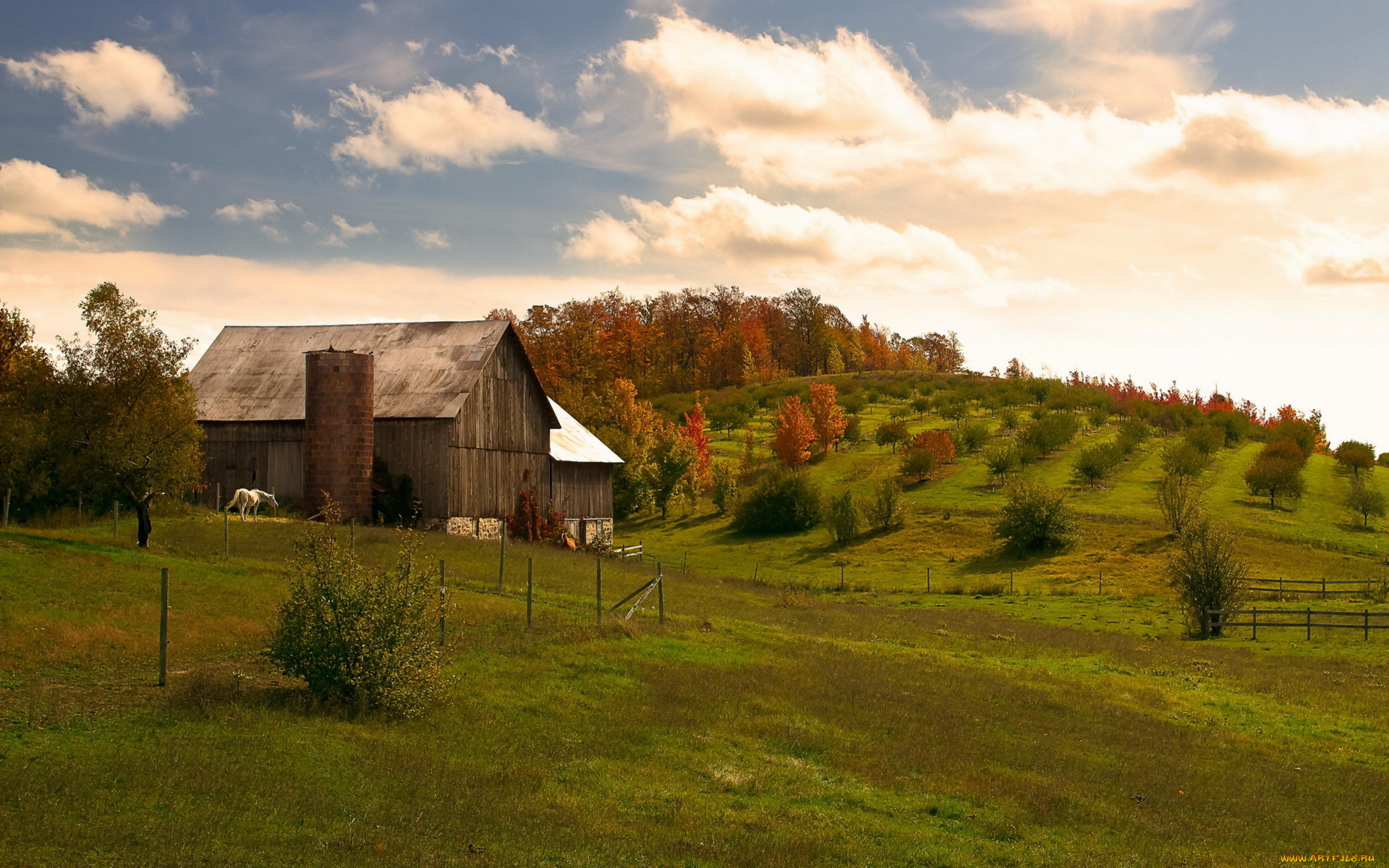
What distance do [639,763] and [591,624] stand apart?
7.85 m

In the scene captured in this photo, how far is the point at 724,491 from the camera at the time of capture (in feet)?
250

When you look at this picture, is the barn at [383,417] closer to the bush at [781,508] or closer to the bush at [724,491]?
the bush at [781,508]

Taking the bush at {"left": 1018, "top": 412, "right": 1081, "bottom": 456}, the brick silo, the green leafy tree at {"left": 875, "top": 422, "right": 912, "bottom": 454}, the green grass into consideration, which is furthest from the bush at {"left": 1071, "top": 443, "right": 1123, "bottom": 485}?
the brick silo

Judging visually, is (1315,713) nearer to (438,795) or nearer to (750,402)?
(438,795)

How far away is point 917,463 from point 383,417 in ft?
156

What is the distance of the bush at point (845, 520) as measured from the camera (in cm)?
6475

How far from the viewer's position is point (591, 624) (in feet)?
70.9

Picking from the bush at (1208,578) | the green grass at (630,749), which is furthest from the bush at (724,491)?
the green grass at (630,749)

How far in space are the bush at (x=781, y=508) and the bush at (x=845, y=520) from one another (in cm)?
422

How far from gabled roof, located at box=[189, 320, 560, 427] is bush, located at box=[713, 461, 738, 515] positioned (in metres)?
26.7

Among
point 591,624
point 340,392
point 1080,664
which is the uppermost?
point 340,392

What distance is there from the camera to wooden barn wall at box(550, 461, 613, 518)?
2034 inches

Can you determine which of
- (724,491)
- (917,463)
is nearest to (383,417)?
(724,491)

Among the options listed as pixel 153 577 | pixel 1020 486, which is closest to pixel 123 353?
pixel 153 577
